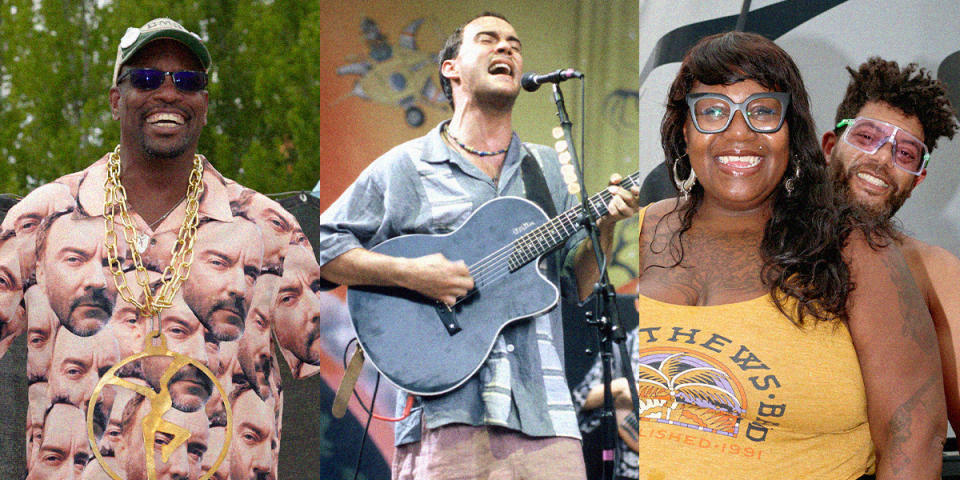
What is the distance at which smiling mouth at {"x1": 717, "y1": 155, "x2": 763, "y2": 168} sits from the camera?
250 centimetres

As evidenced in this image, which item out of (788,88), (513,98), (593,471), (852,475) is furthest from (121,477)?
(788,88)

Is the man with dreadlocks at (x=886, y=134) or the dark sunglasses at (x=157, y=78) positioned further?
the man with dreadlocks at (x=886, y=134)

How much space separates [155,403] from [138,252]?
0.40m

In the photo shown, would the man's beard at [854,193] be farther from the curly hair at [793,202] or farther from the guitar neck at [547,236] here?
the guitar neck at [547,236]

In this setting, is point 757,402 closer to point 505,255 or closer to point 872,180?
point 505,255

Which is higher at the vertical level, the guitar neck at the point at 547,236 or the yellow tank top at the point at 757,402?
the guitar neck at the point at 547,236

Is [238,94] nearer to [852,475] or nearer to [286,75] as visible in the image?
[286,75]

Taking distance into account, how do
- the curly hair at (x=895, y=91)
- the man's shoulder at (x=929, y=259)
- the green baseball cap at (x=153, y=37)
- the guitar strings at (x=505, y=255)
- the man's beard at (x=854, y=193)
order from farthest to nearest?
1. the curly hair at (x=895, y=91)
2. the man's beard at (x=854, y=193)
3. the man's shoulder at (x=929, y=259)
4. the green baseball cap at (x=153, y=37)
5. the guitar strings at (x=505, y=255)

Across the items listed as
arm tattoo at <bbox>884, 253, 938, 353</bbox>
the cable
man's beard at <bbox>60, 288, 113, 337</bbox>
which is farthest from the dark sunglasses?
arm tattoo at <bbox>884, 253, 938, 353</bbox>

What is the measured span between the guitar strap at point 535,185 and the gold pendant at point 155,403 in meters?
0.97

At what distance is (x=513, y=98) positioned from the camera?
8.34 feet

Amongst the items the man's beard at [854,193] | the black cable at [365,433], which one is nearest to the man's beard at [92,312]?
the black cable at [365,433]

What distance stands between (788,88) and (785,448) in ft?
2.91

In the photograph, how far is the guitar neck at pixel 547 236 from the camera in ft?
8.18
